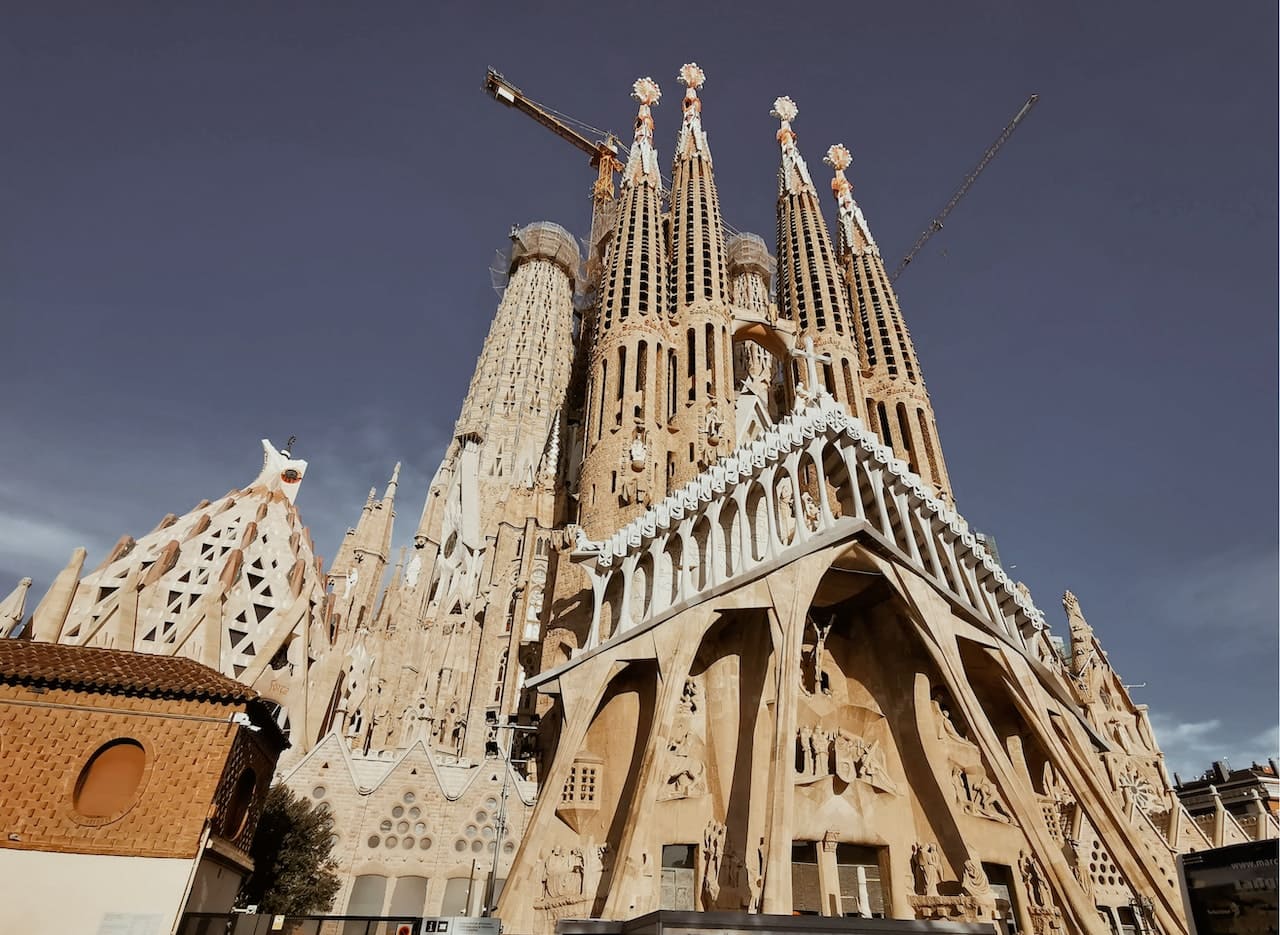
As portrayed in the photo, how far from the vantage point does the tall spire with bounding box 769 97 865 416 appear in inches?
1330

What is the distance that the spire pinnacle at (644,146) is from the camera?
3906 centimetres

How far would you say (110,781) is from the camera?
10883 mm

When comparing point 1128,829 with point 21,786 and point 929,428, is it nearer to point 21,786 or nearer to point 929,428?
point 929,428

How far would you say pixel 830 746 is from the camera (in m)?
18.8

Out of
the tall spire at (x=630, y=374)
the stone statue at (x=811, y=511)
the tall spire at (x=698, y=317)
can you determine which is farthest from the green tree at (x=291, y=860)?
the tall spire at (x=698, y=317)

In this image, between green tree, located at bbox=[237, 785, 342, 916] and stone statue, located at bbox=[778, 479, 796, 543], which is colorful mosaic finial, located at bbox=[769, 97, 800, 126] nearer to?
stone statue, located at bbox=[778, 479, 796, 543]

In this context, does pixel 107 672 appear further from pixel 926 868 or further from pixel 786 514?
pixel 926 868

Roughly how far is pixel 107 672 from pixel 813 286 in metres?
34.1

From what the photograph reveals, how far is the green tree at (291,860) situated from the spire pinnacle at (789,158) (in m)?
40.0

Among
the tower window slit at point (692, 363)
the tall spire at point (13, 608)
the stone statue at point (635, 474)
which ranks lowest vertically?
the tall spire at point (13, 608)

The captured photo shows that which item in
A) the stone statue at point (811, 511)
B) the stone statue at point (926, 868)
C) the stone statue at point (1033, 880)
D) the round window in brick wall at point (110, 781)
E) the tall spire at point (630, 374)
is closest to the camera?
the round window in brick wall at point (110, 781)

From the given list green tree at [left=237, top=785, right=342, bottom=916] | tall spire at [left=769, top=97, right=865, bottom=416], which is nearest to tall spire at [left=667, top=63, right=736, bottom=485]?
tall spire at [left=769, top=97, right=865, bottom=416]

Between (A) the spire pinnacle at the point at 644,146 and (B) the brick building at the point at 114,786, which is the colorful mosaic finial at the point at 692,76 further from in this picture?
(B) the brick building at the point at 114,786

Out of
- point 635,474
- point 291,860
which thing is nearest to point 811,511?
point 635,474
